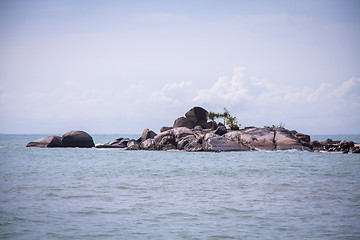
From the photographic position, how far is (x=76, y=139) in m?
59.0

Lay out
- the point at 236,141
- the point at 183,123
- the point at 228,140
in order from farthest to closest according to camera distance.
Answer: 1. the point at 183,123
2. the point at 228,140
3. the point at 236,141

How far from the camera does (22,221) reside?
11438 millimetres

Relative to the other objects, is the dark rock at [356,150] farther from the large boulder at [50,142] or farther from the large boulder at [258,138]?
the large boulder at [50,142]

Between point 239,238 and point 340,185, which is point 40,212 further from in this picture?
point 340,185

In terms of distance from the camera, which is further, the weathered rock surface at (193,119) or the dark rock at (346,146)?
the weathered rock surface at (193,119)

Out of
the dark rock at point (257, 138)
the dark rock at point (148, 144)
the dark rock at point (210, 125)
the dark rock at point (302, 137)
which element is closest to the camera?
the dark rock at point (257, 138)

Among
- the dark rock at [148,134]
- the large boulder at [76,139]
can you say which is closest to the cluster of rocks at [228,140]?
the dark rock at [148,134]

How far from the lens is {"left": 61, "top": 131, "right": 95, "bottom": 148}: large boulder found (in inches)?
2304

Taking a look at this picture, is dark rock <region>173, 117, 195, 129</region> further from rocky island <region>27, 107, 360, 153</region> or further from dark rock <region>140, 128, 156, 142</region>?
dark rock <region>140, 128, 156, 142</region>

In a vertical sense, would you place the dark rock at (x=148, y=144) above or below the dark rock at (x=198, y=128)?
below

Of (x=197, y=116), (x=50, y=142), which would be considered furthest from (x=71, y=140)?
(x=197, y=116)

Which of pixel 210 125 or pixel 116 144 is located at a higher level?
pixel 210 125

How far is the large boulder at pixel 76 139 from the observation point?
58531 millimetres

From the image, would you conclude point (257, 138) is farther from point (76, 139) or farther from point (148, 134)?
point (76, 139)
